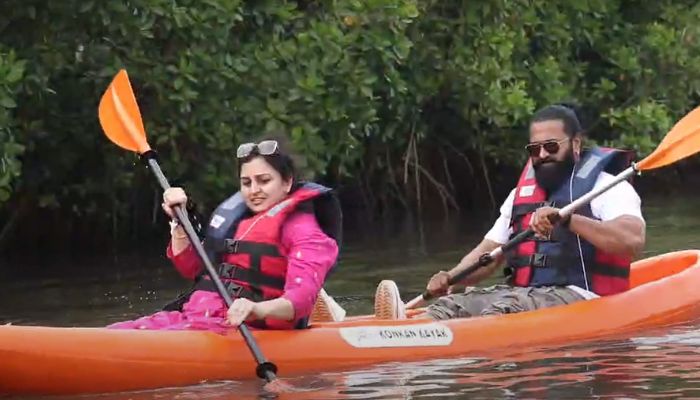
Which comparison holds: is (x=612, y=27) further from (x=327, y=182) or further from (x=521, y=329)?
(x=521, y=329)

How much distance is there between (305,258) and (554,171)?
1.47 m

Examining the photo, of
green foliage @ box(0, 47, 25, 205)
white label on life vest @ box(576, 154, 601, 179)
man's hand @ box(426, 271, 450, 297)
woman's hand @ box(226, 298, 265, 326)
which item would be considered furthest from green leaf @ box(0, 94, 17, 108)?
woman's hand @ box(226, 298, 265, 326)

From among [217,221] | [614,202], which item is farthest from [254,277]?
[614,202]

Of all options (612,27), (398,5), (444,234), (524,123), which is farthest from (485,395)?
(612,27)

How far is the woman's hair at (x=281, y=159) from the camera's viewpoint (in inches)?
260

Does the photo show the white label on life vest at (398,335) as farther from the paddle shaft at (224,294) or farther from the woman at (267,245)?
the paddle shaft at (224,294)

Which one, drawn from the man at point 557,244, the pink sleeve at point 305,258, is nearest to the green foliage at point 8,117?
the man at point 557,244

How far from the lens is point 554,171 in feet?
24.6

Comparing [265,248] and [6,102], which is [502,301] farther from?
[6,102]

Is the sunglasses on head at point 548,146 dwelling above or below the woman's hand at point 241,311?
above

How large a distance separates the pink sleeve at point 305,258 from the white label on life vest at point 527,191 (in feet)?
4.07

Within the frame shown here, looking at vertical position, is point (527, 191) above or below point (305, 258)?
above

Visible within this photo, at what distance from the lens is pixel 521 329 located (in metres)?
7.20

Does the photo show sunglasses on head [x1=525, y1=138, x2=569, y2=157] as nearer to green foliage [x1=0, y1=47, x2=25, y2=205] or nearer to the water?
the water
